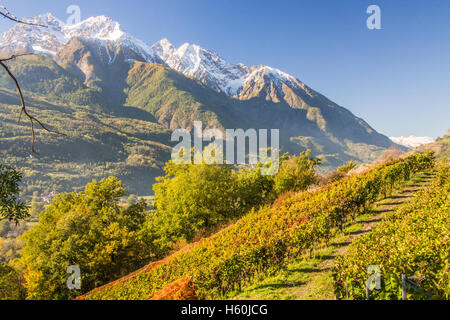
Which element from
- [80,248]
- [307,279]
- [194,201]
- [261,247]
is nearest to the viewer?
[307,279]

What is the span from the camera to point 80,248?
24.7 m

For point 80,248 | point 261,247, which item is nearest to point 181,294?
point 261,247

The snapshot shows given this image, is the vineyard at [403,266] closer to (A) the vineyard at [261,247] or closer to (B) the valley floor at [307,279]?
(B) the valley floor at [307,279]

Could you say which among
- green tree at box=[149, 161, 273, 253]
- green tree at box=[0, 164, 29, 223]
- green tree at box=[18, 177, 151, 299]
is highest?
green tree at box=[0, 164, 29, 223]

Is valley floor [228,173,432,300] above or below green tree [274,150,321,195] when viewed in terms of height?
below

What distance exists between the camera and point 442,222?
7.86 meters

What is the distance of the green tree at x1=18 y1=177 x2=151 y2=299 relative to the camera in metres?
23.3

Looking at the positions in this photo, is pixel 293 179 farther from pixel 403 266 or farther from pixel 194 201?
pixel 403 266

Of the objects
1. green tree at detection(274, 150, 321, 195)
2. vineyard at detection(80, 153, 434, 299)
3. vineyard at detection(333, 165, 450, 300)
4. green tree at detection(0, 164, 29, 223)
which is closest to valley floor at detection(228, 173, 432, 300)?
vineyard at detection(80, 153, 434, 299)

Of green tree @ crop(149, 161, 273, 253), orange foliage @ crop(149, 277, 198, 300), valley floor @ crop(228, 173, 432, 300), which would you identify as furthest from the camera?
green tree @ crop(149, 161, 273, 253)

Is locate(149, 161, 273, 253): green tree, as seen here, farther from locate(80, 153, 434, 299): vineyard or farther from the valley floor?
the valley floor

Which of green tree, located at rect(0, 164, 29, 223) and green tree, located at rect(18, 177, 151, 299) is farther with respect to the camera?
green tree, located at rect(18, 177, 151, 299)
